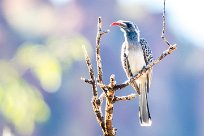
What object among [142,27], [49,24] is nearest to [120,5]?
[142,27]

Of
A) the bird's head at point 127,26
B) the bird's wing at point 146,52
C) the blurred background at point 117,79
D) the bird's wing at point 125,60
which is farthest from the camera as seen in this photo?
the blurred background at point 117,79

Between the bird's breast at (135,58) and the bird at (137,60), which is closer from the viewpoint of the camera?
the bird at (137,60)

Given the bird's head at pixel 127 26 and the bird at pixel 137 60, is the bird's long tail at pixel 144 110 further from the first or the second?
the bird's head at pixel 127 26

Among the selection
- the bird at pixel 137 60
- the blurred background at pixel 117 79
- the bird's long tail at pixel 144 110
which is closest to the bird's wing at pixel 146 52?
the bird at pixel 137 60

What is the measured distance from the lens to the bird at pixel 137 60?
55.1 inches

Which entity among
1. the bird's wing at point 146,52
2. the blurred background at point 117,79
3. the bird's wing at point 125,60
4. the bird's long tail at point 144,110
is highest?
the blurred background at point 117,79

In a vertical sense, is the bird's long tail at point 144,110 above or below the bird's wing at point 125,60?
below

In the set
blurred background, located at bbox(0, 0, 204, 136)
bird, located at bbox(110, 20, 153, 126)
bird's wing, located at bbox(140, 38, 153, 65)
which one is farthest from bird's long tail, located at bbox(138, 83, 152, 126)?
blurred background, located at bbox(0, 0, 204, 136)

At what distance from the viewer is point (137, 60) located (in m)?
1.61

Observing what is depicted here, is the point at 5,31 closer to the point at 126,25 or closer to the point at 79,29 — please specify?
the point at 79,29

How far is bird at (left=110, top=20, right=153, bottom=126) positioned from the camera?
140cm

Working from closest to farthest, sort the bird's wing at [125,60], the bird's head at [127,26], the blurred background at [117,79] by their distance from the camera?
the bird's head at [127,26] < the bird's wing at [125,60] < the blurred background at [117,79]

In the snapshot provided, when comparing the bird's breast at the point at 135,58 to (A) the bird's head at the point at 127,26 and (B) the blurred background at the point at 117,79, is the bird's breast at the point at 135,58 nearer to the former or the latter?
(A) the bird's head at the point at 127,26

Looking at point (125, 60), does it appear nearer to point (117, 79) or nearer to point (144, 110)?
point (144, 110)
